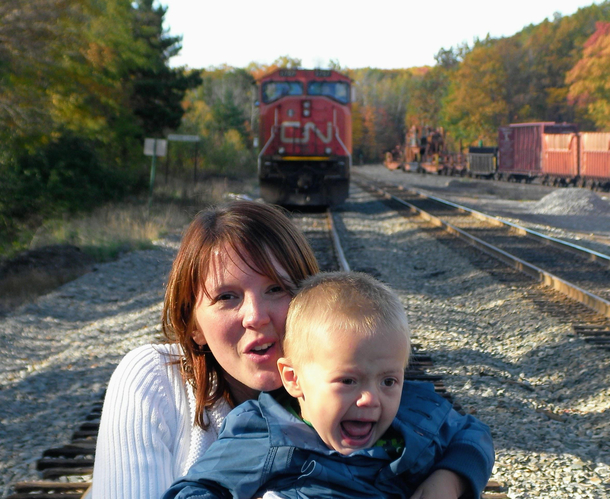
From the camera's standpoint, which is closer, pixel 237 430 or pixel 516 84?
pixel 237 430

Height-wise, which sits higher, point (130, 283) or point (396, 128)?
point (396, 128)

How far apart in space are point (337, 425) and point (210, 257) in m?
0.60

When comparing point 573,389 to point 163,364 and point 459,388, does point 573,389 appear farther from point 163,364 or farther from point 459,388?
point 163,364

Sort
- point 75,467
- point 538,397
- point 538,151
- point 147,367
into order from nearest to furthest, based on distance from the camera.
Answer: point 147,367 → point 75,467 → point 538,397 → point 538,151

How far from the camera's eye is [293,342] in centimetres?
192

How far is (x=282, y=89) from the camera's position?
21453mm

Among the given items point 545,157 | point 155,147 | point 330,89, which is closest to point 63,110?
point 155,147

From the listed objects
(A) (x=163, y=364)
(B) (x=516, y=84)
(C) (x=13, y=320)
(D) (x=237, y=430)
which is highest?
(B) (x=516, y=84)

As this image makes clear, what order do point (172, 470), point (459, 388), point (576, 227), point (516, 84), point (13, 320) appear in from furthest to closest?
point (516, 84)
point (576, 227)
point (13, 320)
point (459, 388)
point (172, 470)

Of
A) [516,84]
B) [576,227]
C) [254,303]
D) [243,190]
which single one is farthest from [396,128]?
[254,303]

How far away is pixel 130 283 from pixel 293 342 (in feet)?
33.0

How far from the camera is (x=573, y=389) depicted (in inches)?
244

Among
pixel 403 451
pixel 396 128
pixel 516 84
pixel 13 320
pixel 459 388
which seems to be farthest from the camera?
pixel 396 128

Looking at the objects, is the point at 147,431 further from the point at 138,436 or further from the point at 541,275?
the point at 541,275
